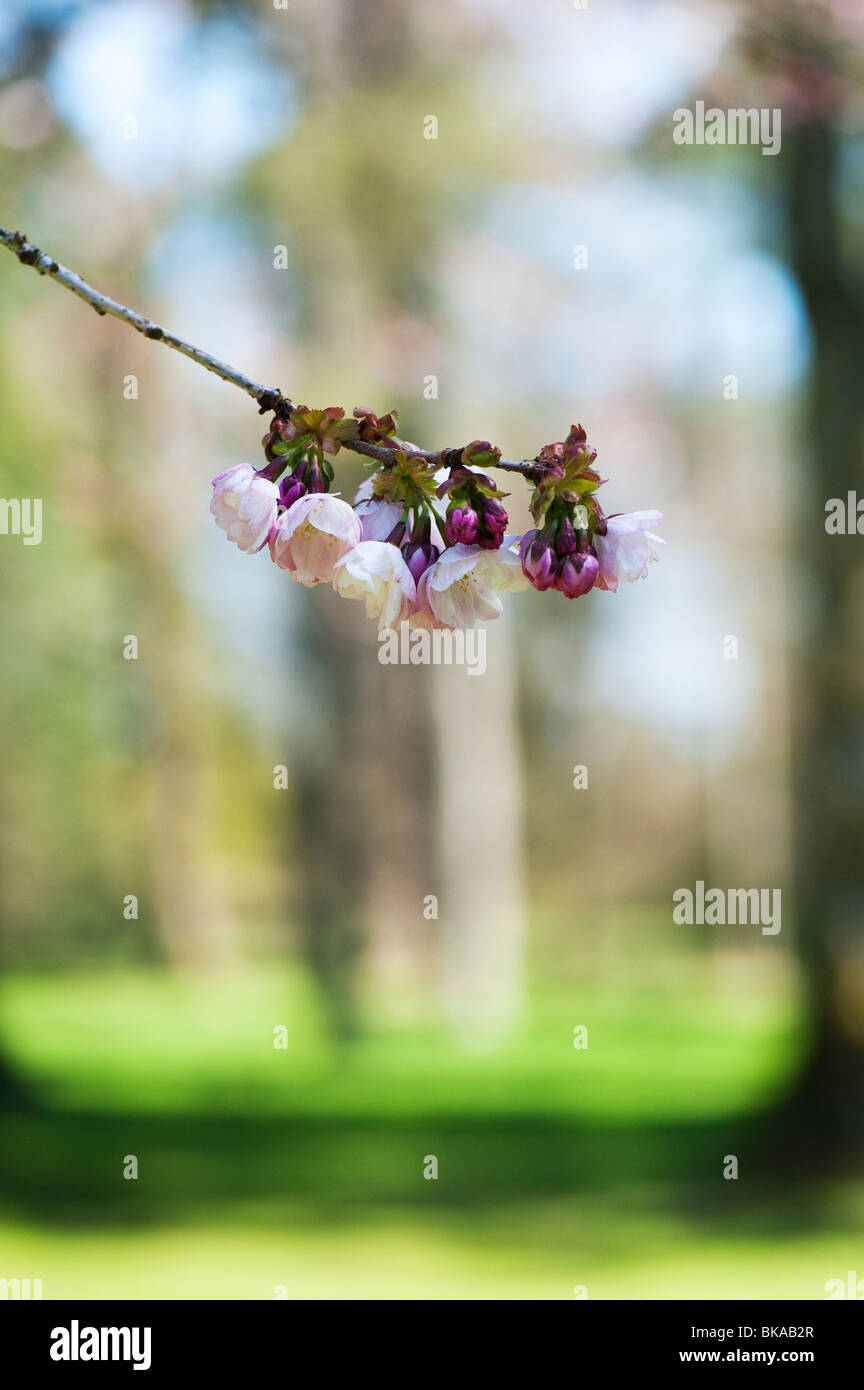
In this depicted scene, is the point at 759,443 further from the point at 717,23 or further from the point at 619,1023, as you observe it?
the point at 717,23

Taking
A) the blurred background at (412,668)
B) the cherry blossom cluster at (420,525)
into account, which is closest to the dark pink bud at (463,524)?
the cherry blossom cluster at (420,525)

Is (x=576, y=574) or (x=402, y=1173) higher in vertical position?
(x=576, y=574)

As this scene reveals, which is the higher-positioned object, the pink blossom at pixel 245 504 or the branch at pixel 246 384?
the branch at pixel 246 384

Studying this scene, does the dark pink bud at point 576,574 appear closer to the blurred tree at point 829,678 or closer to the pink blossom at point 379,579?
the pink blossom at point 379,579

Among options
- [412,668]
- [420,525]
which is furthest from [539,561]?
[412,668]

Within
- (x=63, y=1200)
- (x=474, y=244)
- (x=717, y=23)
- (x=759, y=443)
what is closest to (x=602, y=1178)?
(x=63, y=1200)

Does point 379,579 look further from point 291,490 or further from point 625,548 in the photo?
point 625,548
